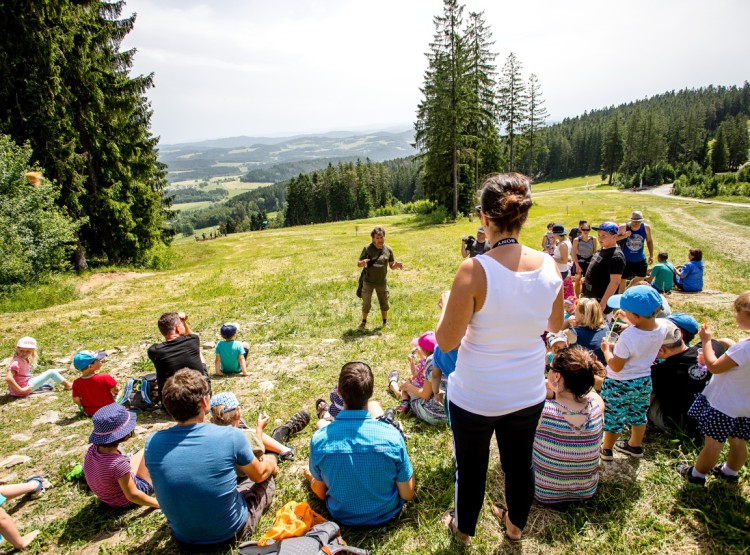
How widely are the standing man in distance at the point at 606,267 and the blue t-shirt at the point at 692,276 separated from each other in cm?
524

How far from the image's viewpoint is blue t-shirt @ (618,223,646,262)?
8.24m

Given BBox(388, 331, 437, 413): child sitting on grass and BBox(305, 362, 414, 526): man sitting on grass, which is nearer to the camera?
BBox(305, 362, 414, 526): man sitting on grass

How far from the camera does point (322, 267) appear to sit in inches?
750

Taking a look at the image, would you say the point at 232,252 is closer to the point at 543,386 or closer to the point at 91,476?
the point at 91,476

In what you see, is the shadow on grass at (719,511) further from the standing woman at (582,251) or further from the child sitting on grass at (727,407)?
the standing woman at (582,251)

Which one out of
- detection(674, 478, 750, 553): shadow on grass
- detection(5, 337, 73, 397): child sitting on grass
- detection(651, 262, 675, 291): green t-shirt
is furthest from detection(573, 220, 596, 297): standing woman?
detection(5, 337, 73, 397): child sitting on grass

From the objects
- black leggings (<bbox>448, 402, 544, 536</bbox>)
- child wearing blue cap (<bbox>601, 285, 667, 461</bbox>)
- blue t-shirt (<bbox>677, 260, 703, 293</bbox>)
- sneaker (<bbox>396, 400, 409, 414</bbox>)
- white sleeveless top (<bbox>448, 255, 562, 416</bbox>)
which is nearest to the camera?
white sleeveless top (<bbox>448, 255, 562, 416</bbox>)

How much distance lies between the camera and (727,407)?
347cm

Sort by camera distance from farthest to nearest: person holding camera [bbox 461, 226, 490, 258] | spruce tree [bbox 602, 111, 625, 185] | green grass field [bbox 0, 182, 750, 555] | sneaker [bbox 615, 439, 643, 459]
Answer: spruce tree [bbox 602, 111, 625, 185], person holding camera [bbox 461, 226, 490, 258], sneaker [bbox 615, 439, 643, 459], green grass field [bbox 0, 182, 750, 555]

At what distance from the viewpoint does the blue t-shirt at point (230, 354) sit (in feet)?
23.4

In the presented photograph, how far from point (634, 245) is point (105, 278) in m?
21.7

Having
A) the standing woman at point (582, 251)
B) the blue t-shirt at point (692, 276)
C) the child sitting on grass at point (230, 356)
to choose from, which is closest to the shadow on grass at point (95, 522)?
the child sitting on grass at point (230, 356)

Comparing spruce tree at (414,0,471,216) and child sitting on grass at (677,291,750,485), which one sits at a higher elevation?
spruce tree at (414,0,471,216)

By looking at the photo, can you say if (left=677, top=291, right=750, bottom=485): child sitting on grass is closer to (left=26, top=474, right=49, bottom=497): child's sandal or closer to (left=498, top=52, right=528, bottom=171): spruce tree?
(left=26, top=474, right=49, bottom=497): child's sandal
